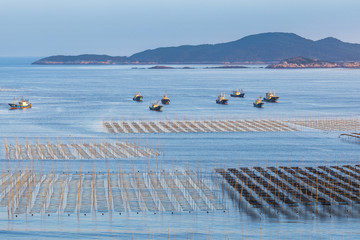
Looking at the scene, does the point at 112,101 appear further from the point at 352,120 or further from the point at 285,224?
the point at 285,224

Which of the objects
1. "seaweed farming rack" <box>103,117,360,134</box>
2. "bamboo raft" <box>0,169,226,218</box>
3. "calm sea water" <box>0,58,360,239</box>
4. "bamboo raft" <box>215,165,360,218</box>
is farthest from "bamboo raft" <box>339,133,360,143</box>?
"bamboo raft" <box>0,169,226,218</box>

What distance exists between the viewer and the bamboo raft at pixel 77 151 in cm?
4606

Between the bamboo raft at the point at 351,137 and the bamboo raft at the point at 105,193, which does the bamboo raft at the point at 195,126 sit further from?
the bamboo raft at the point at 105,193

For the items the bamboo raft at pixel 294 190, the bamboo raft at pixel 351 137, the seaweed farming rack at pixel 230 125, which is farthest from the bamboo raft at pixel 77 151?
the bamboo raft at pixel 351 137

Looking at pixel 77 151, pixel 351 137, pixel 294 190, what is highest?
pixel 294 190

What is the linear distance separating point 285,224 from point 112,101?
246 ft

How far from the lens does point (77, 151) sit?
159 feet

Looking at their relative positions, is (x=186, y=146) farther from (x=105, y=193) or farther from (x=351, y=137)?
(x=105, y=193)

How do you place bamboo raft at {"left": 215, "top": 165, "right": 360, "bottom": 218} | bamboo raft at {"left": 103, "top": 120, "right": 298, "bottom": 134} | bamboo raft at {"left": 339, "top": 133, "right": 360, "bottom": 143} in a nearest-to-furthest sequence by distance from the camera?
bamboo raft at {"left": 215, "top": 165, "right": 360, "bottom": 218}
bamboo raft at {"left": 339, "top": 133, "right": 360, "bottom": 143}
bamboo raft at {"left": 103, "top": 120, "right": 298, "bottom": 134}

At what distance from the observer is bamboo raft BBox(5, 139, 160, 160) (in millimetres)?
46062

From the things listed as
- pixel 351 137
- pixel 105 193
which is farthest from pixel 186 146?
pixel 105 193

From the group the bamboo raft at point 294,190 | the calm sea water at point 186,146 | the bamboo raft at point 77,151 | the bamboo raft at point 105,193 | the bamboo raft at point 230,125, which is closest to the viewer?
the calm sea water at point 186,146

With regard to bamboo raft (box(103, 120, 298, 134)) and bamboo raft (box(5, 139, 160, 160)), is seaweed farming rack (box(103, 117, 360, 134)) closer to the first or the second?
bamboo raft (box(103, 120, 298, 134))

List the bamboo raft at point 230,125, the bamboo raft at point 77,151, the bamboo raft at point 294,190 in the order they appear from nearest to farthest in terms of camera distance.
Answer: the bamboo raft at point 294,190 → the bamboo raft at point 77,151 → the bamboo raft at point 230,125
